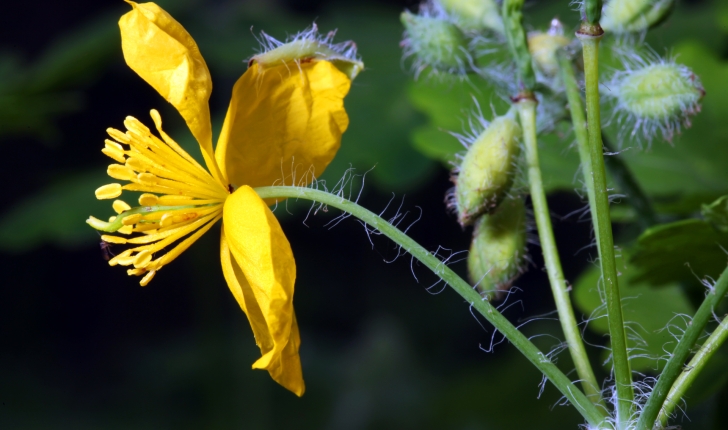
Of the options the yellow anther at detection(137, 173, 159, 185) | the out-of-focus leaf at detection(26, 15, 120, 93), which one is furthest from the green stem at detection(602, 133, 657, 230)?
the out-of-focus leaf at detection(26, 15, 120, 93)

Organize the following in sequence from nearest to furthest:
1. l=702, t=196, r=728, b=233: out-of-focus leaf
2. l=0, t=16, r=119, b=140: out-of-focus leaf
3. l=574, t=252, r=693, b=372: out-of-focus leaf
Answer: l=702, t=196, r=728, b=233: out-of-focus leaf < l=574, t=252, r=693, b=372: out-of-focus leaf < l=0, t=16, r=119, b=140: out-of-focus leaf

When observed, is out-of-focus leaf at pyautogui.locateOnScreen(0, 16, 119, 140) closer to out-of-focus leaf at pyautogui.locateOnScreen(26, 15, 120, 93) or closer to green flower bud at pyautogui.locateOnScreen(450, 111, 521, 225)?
out-of-focus leaf at pyautogui.locateOnScreen(26, 15, 120, 93)

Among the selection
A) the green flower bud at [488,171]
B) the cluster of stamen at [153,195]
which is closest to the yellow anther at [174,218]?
the cluster of stamen at [153,195]

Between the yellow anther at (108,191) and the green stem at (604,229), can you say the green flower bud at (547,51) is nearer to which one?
the green stem at (604,229)

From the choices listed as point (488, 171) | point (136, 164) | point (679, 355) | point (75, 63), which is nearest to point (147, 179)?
point (136, 164)

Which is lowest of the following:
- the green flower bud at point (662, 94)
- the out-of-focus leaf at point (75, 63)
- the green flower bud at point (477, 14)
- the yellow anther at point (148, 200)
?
the yellow anther at point (148, 200)

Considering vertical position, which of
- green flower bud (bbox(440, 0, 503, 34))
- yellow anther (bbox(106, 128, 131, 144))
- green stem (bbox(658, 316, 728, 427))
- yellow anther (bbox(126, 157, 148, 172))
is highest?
green flower bud (bbox(440, 0, 503, 34))

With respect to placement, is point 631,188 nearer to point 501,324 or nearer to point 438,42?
point 438,42
